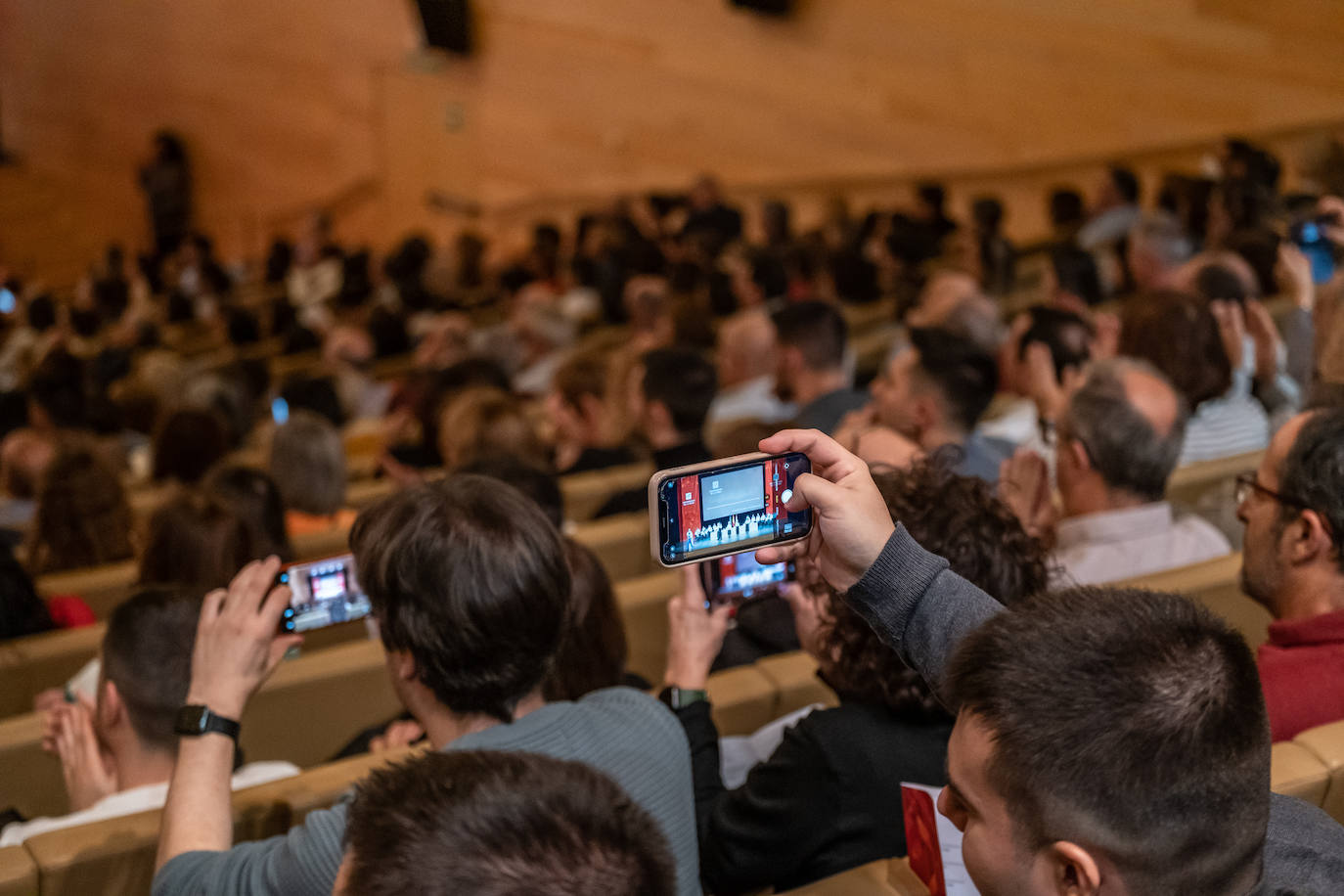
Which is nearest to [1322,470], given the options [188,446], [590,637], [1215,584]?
[1215,584]

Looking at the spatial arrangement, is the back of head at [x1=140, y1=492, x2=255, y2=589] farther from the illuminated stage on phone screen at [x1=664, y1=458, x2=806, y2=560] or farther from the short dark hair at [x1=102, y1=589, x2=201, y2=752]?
the illuminated stage on phone screen at [x1=664, y1=458, x2=806, y2=560]

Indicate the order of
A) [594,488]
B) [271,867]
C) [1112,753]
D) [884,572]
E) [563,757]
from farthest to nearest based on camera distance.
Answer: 1. [594,488]
2. [563,757]
3. [271,867]
4. [884,572]
5. [1112,753]

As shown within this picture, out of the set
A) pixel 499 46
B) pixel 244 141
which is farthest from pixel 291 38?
pixel 499 46

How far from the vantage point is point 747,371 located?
5.28 meters

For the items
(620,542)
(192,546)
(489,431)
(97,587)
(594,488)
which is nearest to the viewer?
(192,546)

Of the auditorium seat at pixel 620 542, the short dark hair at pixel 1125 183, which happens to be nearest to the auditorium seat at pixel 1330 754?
the auditorium seat at pixel 620 542

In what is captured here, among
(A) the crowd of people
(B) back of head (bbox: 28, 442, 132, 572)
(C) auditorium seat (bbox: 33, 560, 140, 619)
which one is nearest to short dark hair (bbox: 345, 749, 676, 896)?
(A) the crowd of people

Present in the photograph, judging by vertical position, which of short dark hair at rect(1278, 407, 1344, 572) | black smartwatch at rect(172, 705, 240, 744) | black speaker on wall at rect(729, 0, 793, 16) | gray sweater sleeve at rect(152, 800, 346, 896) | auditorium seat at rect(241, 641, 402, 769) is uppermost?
black speaker on wall at rect(729, 0, 793, 16)

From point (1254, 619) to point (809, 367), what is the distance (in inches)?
77.7

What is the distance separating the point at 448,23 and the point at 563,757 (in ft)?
35.2

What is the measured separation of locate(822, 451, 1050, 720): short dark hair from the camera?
1.71m

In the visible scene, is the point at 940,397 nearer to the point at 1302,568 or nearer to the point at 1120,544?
the point at 1120,544

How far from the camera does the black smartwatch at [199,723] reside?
5.39ft

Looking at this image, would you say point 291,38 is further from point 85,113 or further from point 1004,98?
point 1004,98
